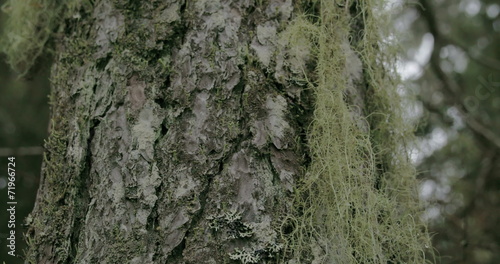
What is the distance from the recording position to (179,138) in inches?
40.6

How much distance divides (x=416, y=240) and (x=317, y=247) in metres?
0.27

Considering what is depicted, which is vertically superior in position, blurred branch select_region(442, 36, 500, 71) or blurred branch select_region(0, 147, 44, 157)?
blurred branch select_region(0, 147, 44, 157)

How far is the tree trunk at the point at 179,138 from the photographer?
980mm

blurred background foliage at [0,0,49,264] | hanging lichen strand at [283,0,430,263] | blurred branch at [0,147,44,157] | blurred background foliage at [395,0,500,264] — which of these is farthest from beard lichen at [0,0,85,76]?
blurred background foliage at [395,0,500,264]

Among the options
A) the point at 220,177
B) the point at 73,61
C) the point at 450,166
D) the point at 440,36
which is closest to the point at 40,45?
the point at 73,61

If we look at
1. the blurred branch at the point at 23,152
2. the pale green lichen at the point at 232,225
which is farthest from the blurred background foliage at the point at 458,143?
the blurred branch at the point at 23,152

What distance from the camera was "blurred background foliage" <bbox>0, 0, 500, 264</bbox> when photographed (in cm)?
214

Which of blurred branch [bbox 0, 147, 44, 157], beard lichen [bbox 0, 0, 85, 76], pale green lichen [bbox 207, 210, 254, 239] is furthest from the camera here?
blurred branch [bbox 0, 147, 44, 157]

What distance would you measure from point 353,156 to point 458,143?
149 centimetres

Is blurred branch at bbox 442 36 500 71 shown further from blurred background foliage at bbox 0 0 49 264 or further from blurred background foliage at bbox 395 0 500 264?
blurred background foliage at bbox 0 0 49 264

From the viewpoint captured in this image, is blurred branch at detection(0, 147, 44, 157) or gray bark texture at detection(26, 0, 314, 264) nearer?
gray bark texture at detection(26, 0, 314, 264)

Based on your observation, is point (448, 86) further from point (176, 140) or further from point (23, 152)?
point (23, 152)

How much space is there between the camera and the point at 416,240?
115cm

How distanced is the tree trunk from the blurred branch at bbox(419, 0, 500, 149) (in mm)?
1151
